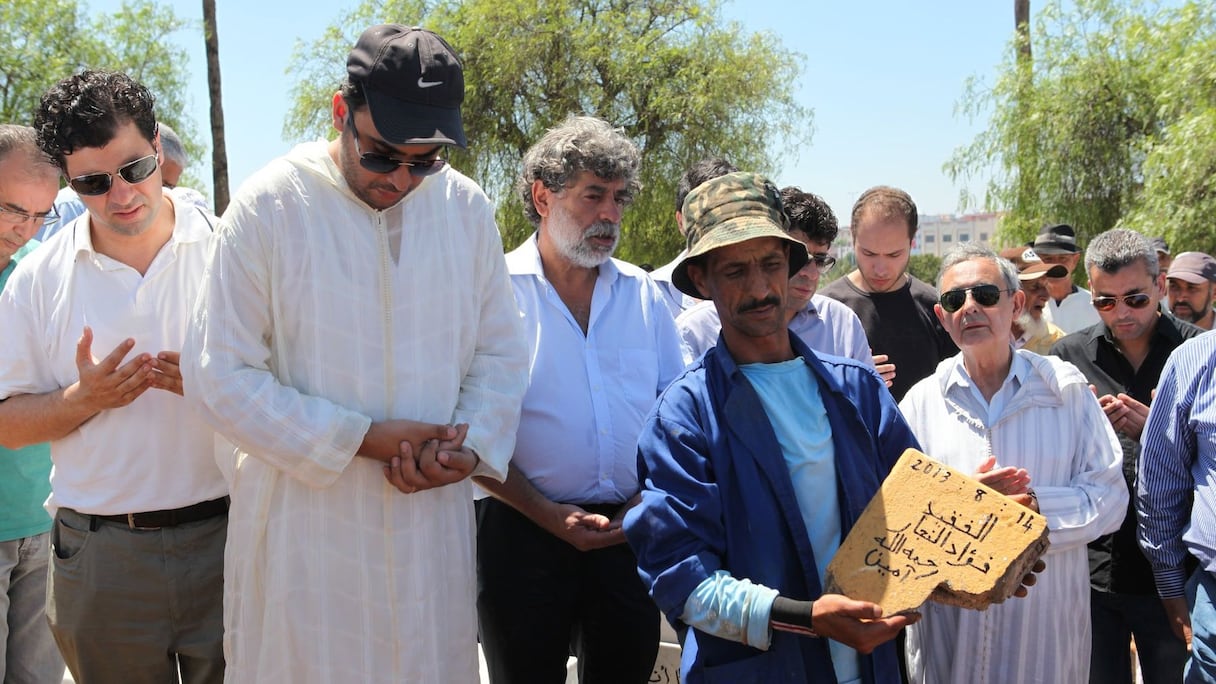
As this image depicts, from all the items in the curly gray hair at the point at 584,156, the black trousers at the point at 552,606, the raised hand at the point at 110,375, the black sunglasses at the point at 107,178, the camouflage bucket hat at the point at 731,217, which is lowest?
the black trousers at the point at 552,606

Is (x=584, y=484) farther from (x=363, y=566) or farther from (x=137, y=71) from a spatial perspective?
(x=137, y=71)

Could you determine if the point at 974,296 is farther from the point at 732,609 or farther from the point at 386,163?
the point at 386,163

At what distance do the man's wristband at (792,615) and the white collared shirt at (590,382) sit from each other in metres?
1.33

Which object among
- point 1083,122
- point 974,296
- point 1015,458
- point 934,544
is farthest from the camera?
point 1083,122

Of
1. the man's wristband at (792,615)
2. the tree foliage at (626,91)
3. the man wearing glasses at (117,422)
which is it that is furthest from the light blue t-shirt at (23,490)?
the tree foliage at (626,91)

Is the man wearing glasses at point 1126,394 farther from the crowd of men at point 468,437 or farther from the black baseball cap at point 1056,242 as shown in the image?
the black baseball cap at point 1056,242

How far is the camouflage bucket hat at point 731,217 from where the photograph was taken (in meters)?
2.44

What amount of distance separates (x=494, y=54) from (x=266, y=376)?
18.9 m

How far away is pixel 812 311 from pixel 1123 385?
4.25ft

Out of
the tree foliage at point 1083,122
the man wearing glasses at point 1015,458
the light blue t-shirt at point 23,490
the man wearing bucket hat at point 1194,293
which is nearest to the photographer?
the man wearing glasses at point 1015,458

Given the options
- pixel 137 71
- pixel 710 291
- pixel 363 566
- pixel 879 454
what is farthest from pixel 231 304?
pixel 137 71

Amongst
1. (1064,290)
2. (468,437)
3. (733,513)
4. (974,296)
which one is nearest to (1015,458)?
(974,296)

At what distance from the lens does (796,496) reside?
7.87 ft

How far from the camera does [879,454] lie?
255 cm
